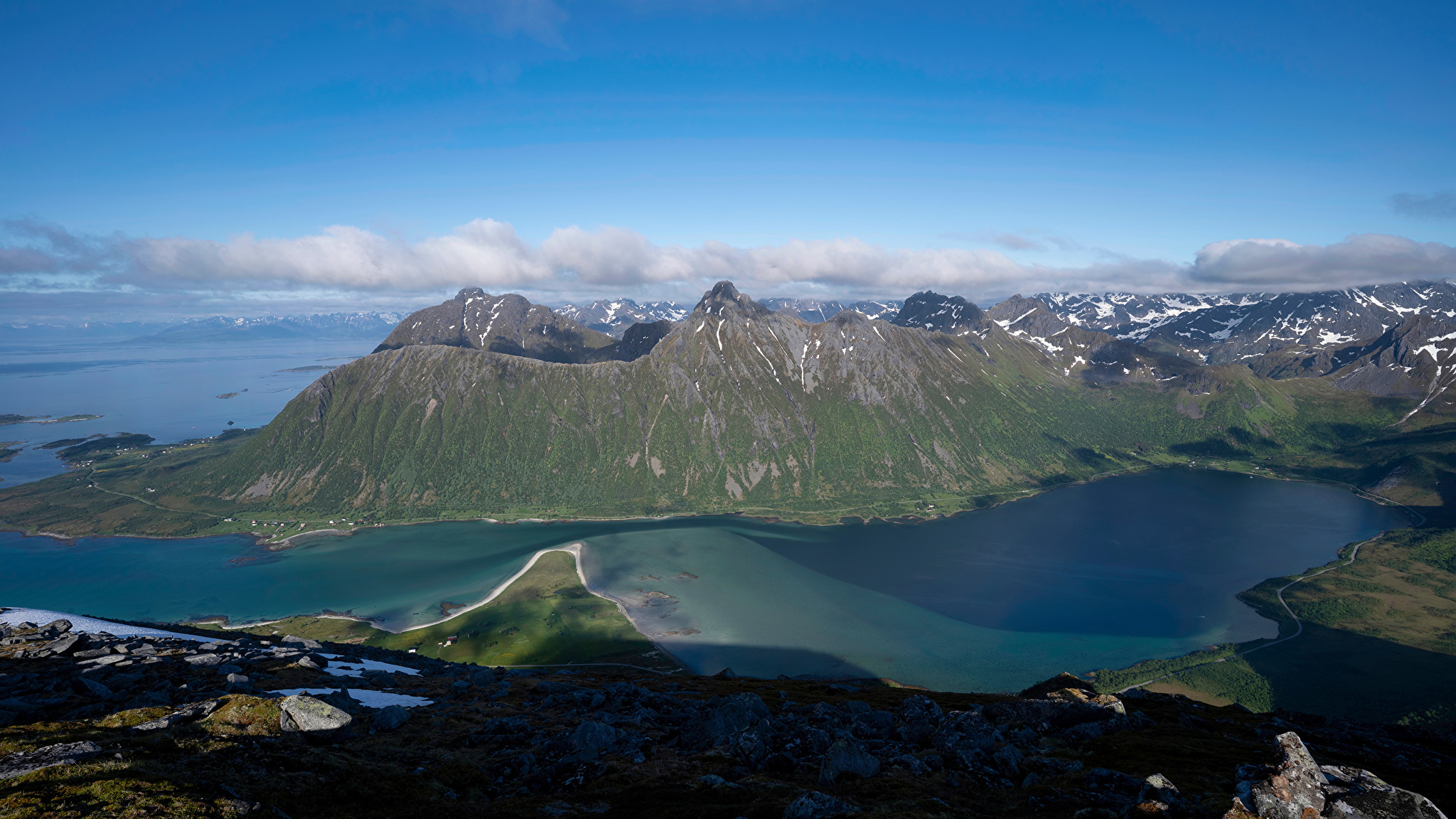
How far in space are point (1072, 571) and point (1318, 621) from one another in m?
55.6

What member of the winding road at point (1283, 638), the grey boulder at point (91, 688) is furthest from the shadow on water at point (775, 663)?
the grey boulder at point (91, 688)

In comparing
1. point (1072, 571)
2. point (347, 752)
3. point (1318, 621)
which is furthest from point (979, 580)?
point (347, 752)

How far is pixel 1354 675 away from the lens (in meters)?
121

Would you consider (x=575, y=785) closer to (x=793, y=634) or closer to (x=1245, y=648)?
(x=793, y=634)

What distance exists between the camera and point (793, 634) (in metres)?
143

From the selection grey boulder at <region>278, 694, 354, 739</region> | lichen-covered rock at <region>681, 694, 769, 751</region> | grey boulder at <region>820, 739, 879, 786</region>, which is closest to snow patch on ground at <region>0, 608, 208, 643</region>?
grey boulder at <region>278, 694, 354, 739</region>

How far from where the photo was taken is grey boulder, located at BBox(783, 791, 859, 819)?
2448 centimetres

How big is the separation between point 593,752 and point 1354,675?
16651cm

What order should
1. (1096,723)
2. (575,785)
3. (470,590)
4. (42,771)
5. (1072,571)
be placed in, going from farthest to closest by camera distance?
1. (1072,571)
2. (470,590)
3. (1096,723)
4. (575,785)
5. (42,771)

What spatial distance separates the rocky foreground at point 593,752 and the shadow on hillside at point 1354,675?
77.9 m

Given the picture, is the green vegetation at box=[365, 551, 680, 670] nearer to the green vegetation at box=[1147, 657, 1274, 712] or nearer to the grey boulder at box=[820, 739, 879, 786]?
the grey boulder at box=[820, 739, 879, 786]

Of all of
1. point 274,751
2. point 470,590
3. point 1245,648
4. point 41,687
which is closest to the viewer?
point 274,751

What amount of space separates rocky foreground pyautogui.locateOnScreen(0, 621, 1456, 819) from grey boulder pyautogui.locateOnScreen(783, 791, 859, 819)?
0.31 feet

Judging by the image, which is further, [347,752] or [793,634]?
[793,634]
